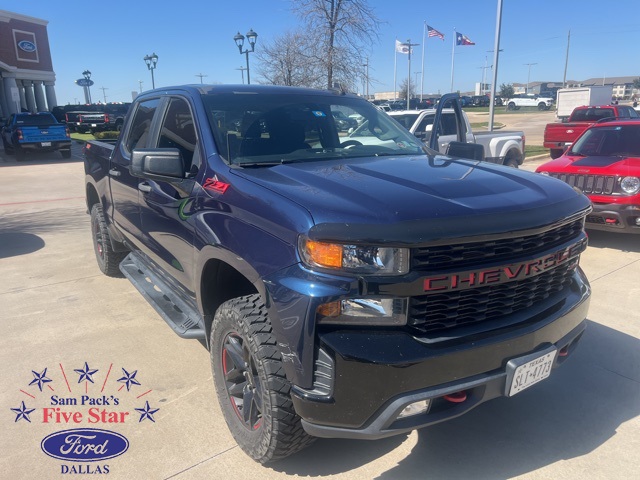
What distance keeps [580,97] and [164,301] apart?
3173 centimetres

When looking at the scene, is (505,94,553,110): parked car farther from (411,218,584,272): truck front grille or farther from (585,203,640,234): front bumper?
(411,218,584,272): truck front grille

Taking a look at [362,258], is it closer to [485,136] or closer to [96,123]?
[485,136]

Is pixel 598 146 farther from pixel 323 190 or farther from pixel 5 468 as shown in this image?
pixel 5 468

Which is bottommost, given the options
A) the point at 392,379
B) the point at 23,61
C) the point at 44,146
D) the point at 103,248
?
the point at 103,248

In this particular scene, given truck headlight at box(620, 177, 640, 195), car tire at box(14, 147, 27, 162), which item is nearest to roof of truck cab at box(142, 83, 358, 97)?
truck headlight at box(620, 177, 640, 195)

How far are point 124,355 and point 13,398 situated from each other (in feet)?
2.55

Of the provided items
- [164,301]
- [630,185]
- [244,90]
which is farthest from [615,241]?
[164,301]

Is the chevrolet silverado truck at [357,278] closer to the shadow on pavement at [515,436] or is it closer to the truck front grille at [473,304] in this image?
the truck front grille at [473,304]

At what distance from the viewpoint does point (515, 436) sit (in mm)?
2943

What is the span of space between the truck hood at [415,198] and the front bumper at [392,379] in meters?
0.44

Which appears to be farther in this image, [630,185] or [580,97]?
[580,97]

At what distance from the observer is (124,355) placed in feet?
13.0

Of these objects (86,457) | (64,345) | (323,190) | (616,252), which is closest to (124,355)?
(64,345)

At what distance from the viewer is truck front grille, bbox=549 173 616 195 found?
21.3 feet
